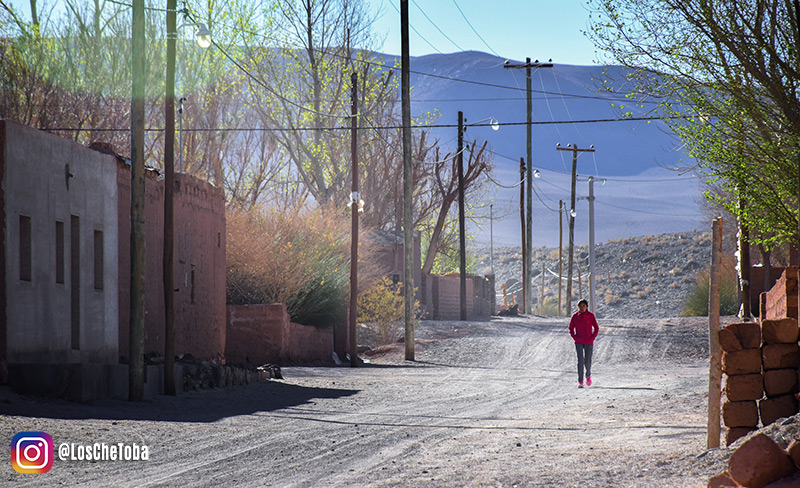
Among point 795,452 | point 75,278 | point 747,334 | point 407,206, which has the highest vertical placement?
point 407,206

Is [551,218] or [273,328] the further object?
[551,218]

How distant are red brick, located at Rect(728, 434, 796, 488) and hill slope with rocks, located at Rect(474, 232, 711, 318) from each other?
5529 cm

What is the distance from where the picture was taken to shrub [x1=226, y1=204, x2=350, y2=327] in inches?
1222

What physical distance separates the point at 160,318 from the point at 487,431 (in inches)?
448

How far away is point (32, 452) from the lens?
10.1m

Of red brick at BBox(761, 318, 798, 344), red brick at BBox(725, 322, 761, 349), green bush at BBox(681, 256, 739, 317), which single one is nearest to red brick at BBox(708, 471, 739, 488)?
red brick at BBox(725, 322, 761, 349)

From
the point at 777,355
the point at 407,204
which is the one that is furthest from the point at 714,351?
the point at 407,204

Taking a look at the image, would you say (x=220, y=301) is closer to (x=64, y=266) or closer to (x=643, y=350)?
(x=64, y=266)

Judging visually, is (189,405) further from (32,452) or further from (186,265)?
(186,265)

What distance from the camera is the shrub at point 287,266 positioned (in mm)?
31047

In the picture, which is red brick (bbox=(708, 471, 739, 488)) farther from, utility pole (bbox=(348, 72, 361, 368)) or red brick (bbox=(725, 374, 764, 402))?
utility pole (bbox=(348, 72, 361, 368))

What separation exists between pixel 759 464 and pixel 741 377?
278 centimetres

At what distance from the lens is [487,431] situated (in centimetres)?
1264

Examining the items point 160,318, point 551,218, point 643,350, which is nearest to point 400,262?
point 643,350
